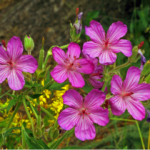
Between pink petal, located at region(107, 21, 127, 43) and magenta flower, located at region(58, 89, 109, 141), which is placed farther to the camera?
pink petal, located at region(107, 21, 127, 43)

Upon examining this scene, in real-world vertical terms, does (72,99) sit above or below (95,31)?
below

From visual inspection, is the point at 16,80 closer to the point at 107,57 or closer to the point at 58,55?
the point at 58,55

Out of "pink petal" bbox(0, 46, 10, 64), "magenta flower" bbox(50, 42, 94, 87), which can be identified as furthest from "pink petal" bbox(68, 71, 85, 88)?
"pink petal" bbox(0, 46, 10, 64)

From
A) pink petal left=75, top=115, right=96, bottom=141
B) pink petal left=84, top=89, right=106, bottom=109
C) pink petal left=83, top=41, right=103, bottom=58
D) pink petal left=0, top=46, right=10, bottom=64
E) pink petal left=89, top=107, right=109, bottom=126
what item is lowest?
pink petal left=75, top=115, right=96, bottom=141

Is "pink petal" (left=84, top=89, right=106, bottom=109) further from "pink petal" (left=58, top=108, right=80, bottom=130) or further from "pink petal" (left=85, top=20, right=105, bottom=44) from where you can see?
"pink petal" (left=85, top=20, right=105, bottom=44)

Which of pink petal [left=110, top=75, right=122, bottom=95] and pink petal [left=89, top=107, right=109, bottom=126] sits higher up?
pink petal [left=110, top=75, right=122, bottom=95]

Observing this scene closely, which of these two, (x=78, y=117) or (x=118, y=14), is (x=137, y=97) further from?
(x=118, y=14)

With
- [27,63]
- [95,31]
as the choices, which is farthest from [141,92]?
[27,63]
